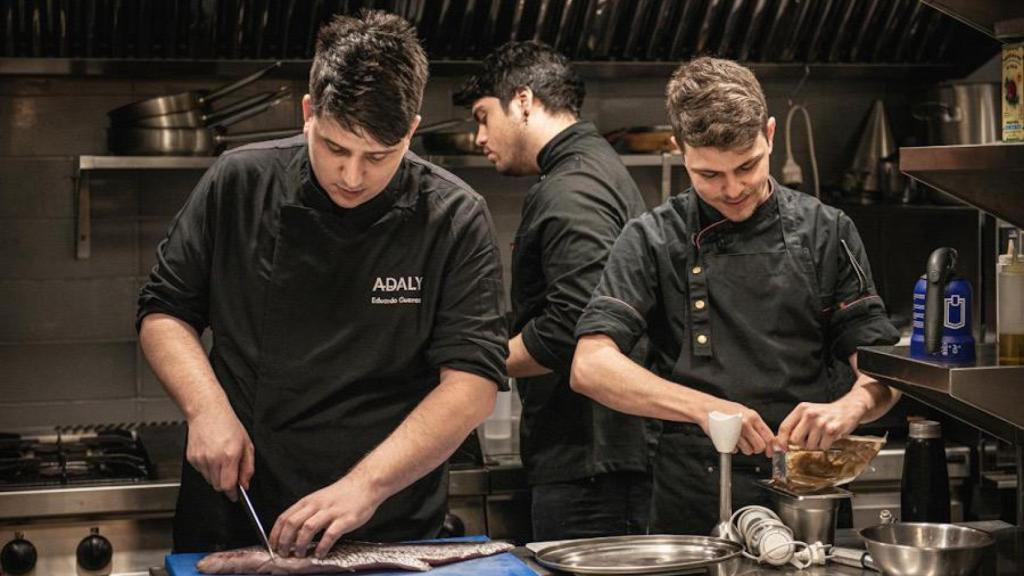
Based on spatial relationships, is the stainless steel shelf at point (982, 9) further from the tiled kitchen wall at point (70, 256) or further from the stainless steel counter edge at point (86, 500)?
the tiled kitchen wall at point (70, 256)

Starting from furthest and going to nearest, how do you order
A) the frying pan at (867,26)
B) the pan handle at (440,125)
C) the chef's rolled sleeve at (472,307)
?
the frying pan at (867,26) → the pan handle at (440,125) → the chef's rolled sleeve at (472,307)

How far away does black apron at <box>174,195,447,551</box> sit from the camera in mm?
2461

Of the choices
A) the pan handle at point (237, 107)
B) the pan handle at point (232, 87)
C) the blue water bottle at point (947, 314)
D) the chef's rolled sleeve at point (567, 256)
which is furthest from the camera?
the pan handle at point (237, 107)

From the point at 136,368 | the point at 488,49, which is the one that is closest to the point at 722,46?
the point at 488,49

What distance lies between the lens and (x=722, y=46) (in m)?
4.45

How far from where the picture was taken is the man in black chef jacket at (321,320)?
2443 millimetres

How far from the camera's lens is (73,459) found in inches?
142

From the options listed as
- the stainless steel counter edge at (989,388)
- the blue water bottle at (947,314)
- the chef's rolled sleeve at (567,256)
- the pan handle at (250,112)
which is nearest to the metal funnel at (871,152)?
the chef's rolled sleeve at (567,256)

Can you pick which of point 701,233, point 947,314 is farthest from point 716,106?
point 947,314

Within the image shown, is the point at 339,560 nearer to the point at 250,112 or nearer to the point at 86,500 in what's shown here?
the point at 86,500

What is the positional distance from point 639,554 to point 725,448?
0.24 metres

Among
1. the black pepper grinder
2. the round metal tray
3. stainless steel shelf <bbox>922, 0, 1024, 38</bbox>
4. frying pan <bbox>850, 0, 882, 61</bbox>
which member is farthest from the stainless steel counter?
frying pan <bbox>850, 0, 882, 61</bbox>

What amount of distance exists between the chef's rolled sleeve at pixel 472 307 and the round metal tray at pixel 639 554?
35cm

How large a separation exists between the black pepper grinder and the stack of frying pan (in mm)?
2029
